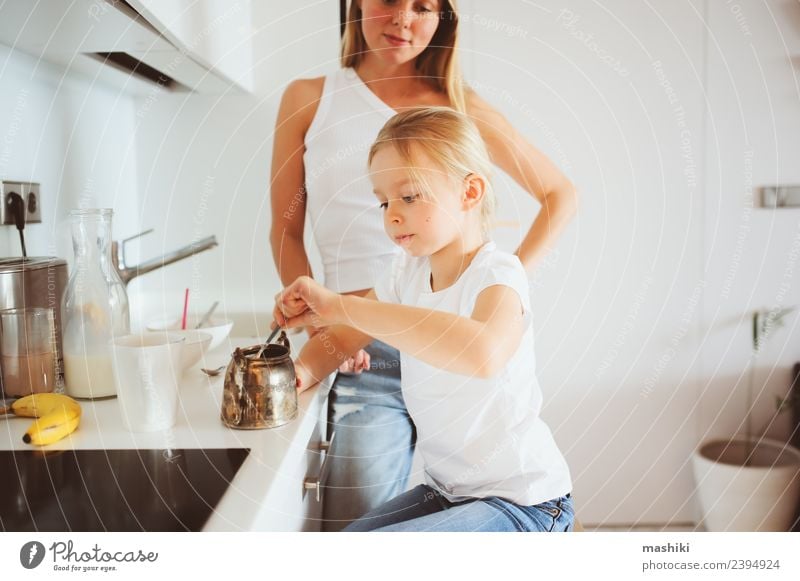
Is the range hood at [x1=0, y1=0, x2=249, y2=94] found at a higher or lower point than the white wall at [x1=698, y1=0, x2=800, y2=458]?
higher

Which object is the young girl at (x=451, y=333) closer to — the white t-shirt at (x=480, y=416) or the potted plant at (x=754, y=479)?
the white t-shirt at (x=480, y=416)

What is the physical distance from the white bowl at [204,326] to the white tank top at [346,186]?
0.12 metres

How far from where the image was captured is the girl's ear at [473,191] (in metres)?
0.61

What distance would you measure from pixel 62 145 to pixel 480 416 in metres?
0.53

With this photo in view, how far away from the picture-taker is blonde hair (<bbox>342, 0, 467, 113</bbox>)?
622 mm

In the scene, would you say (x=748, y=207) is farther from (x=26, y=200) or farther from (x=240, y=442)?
(x=26, y=200)

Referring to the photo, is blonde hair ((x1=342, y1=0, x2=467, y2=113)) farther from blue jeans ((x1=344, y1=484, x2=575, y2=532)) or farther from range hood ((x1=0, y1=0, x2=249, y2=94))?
blue jeans ((x1=344, y1=484, x2=575, y2=532))

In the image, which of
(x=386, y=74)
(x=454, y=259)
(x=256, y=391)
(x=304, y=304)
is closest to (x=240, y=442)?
(x=256, y=391)

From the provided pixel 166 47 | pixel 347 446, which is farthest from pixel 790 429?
pixel 166 47

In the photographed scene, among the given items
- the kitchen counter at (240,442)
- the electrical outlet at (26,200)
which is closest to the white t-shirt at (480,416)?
the kitchen counter at (240,442)

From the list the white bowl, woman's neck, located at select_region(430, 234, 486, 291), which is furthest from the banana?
woman's neck, located at select_region(430, 234, 486, 291)

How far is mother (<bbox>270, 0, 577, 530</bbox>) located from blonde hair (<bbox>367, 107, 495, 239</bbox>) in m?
0.01

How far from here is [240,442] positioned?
0.54 metres
